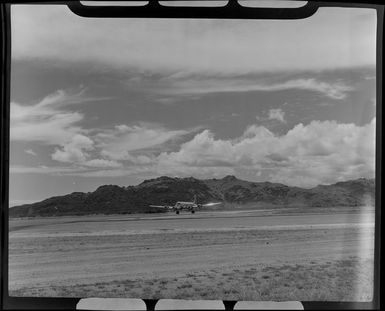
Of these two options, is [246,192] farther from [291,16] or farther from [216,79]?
[291,16]

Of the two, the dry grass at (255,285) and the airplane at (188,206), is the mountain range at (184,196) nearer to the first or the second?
the airplane at (188,206)

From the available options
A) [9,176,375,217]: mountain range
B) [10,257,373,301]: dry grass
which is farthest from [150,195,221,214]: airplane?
[10,257,373,301]: dry grass

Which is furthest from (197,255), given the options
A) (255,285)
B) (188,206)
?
(255,285)

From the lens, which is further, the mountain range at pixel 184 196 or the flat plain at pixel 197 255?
the mountain range at pixel 184 196

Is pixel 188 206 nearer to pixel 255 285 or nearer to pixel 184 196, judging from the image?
pixel 184 196

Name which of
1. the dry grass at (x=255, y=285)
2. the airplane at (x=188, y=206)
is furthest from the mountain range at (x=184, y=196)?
the dry grass at (x=255, y=285)

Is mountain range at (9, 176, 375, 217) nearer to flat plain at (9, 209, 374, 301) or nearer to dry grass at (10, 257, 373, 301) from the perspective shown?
flat plain at (9, 209, 374, 301)
